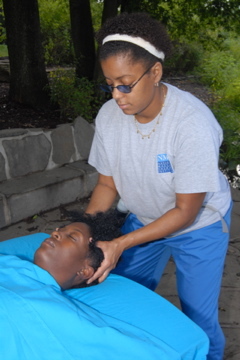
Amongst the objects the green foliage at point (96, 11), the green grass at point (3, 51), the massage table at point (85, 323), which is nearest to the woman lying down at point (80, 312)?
the massage table at point (85, 323)

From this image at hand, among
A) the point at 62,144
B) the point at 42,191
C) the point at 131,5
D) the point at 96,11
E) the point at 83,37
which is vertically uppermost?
the point at 96,11

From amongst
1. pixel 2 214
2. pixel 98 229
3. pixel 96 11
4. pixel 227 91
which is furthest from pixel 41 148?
pixel 96 11

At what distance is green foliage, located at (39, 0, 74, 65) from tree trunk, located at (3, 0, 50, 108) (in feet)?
12.2

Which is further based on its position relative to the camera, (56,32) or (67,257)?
(56,32)

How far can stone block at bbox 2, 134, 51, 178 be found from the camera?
14.6 feet

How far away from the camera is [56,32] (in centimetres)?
1071

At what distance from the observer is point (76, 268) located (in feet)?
6.49

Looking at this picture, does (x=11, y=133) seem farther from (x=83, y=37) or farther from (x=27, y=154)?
(x=83, y=37)

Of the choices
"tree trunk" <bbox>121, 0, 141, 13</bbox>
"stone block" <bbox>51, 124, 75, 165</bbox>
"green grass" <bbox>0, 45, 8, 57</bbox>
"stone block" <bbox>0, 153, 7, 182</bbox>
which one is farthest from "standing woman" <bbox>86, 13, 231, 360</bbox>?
"green grass" <bbox>0, 45, 8, 57</bbox>

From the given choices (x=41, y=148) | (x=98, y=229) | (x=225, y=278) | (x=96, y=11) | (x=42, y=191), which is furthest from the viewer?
(x=96, y=11)

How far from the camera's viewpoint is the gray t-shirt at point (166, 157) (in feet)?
5.84

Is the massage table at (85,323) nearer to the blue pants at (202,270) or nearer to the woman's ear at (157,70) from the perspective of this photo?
the blue pants at (202,270)

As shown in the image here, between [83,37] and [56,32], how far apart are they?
4.10 meters

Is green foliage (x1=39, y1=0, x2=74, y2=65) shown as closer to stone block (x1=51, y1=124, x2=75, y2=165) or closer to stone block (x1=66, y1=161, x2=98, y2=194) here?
stone block (x1=51, y1=124, x2=75, y2=165)
